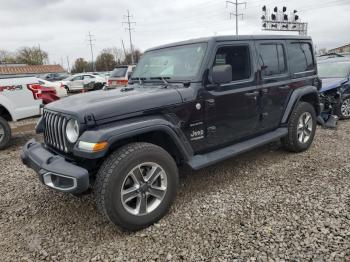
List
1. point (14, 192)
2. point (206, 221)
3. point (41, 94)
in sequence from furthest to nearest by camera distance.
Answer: point (41, 94), point (14, 192), point (206, 221)

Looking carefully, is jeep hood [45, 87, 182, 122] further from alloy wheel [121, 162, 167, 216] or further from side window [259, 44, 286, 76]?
side window [259, 44, 286, 76]

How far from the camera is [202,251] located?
273 centimetres

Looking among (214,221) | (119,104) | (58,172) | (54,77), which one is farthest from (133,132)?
(54,77)

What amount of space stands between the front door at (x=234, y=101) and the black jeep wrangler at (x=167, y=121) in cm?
1

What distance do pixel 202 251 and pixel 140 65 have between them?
295 cm

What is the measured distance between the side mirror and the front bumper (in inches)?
71.6

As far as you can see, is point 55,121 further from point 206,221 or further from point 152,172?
point 206,221

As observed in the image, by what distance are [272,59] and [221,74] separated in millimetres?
1463

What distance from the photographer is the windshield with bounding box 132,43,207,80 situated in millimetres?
3713

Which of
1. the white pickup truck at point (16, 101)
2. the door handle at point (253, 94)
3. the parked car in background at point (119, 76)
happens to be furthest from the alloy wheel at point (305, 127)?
the parked car in background at point (119, 76)

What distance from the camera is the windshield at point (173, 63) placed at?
3713 mm

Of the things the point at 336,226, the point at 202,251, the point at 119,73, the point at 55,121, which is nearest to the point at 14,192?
the point at 55,121

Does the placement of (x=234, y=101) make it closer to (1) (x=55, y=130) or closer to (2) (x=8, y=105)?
(1) (x=55, y=130)

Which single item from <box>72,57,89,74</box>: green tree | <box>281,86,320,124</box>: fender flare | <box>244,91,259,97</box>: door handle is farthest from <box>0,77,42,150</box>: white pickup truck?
<box>72,57,89,74</box>: green tree
